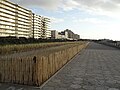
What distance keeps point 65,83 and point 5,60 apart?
2.74 metres

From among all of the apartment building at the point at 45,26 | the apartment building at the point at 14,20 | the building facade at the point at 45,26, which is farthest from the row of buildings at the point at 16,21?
the apartment building at the point at 45,26

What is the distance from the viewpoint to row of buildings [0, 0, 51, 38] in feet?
300

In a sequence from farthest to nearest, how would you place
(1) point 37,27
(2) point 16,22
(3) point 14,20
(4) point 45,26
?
(4) point 45,26 → (1) point 37,27 → (2) point 16,22 → (3) point 14,20

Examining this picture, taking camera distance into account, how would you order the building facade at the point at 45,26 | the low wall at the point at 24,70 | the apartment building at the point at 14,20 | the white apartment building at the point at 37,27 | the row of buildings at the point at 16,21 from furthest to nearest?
1. the building facade at the point at 45,26
2. the white apartment building at the point at 37,27
3. the row of buildings at the point at 16,21
4. the apartment building at the point at 14,20
5. the low wall at the point at 24,70

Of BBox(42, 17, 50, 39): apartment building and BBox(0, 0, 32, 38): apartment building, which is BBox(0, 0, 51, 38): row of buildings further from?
BBox(42, 17, 50, 39): apartment building

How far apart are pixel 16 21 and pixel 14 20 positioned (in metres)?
2.85

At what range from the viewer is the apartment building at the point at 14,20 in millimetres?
91125

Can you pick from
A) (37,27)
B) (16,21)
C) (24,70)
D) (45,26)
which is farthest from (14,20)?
(24,70)

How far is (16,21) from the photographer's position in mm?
107312

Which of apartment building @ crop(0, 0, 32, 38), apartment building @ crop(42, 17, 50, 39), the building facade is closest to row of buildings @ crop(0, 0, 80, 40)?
apartment building @ crop(0, 0, 32, 38)

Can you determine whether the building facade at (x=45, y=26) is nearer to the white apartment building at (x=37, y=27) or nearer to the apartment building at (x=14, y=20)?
the white apartment building at (x=37, y=27)

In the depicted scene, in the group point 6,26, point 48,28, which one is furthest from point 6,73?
point 48,28

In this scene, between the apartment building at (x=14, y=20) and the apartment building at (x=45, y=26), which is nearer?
the apartment building at (x=14, y=20)

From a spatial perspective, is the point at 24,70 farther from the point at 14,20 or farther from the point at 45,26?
the point at 45,26
